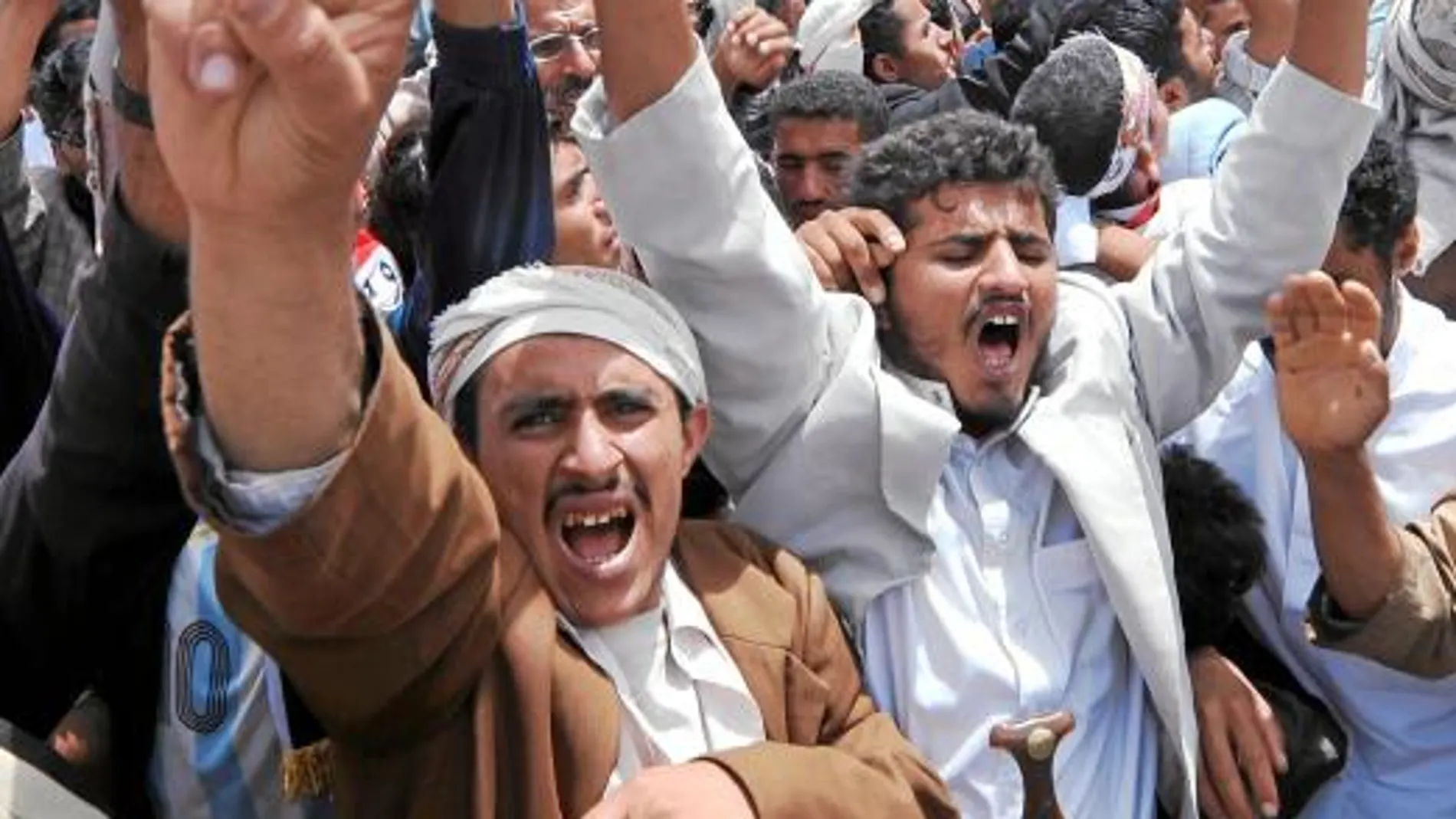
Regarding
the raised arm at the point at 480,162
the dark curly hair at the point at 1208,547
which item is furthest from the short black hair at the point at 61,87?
the dark curly hair at the point at 1208,547

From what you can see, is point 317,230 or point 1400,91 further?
point 1400,91

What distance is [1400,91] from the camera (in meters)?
4.24

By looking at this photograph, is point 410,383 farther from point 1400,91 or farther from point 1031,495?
point 1400,91

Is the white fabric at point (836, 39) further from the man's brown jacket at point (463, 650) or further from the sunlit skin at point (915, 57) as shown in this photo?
the man's brown jacket at point (463, 650)

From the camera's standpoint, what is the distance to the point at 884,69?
20.2ft

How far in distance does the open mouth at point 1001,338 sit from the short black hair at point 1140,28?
8.62 feet

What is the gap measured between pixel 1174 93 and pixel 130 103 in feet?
12.7

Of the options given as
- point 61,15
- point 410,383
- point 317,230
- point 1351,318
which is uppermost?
point 317,230

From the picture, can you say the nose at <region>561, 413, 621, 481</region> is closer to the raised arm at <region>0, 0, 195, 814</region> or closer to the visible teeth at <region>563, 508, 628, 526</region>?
the visible teeth at <region>563, 508, 628, 526</region>

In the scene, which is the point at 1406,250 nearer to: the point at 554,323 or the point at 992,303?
the point at 992,303

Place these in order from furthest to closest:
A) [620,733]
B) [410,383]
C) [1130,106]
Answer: [1130,106] → [620,733] → [410,383]

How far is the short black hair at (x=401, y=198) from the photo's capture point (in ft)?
10.6

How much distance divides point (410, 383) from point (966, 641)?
3.52 feet

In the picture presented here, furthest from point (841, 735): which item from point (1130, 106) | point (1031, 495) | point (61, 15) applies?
point (61, 15)
